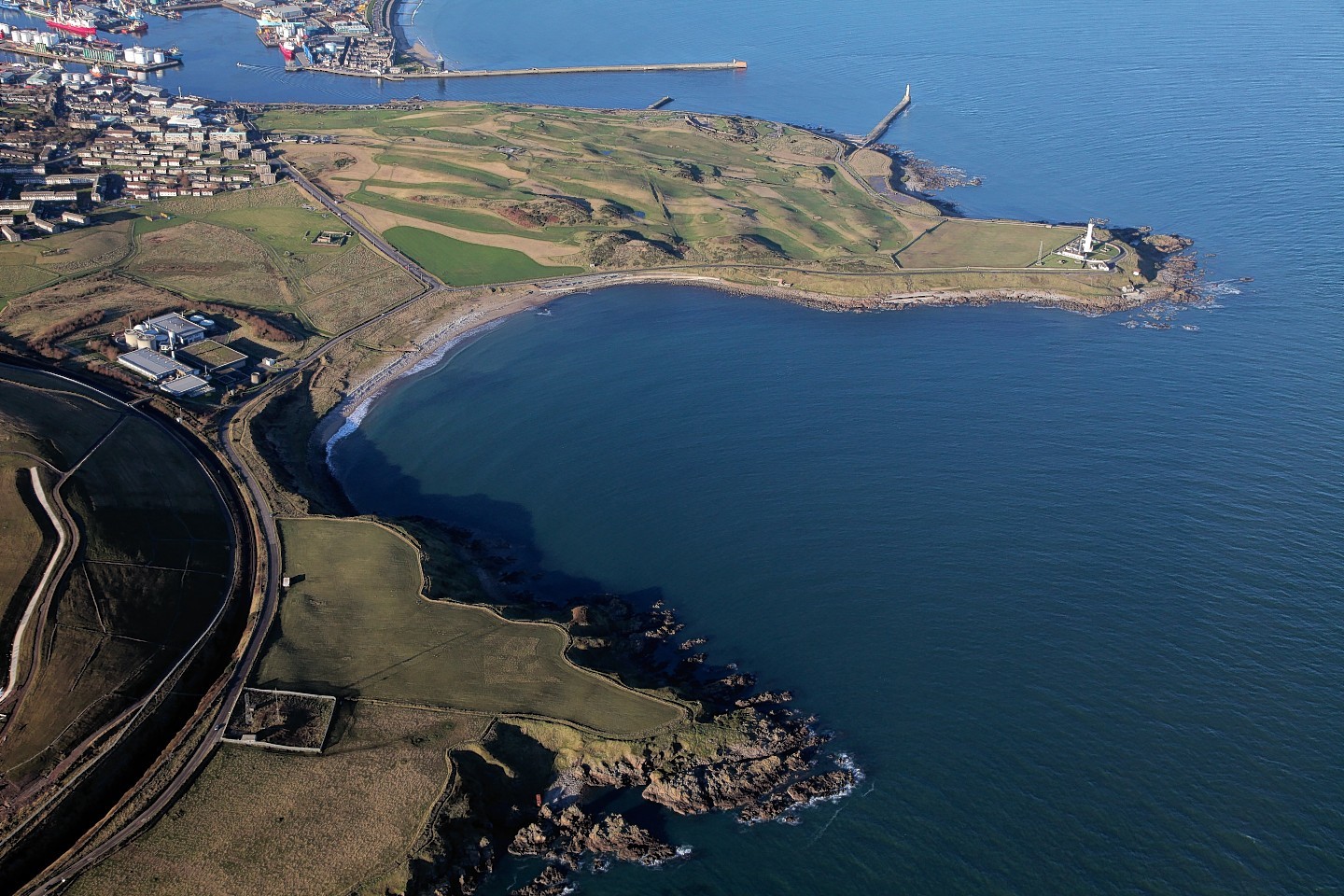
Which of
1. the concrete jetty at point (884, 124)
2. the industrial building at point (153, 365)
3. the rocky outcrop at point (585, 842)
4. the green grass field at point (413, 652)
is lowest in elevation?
the rocky outcrop at point (585, 842)

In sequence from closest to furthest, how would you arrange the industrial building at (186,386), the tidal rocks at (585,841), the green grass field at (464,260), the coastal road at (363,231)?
the tidal rocks at (585,841) → the industrial building at (186,386) → the coastal road at (363,231) → the green grass field at (464,260)

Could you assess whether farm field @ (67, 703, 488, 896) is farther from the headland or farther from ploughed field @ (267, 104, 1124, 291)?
ploughed field @ (267, 104, 1124, 291)

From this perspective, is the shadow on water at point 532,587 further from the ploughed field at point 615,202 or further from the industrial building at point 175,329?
the ploughed field at point 615,202

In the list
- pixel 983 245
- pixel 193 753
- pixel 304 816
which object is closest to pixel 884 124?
pixel 983 245

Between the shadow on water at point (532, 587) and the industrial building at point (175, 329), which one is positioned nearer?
the shadow on water at point (532, 587)

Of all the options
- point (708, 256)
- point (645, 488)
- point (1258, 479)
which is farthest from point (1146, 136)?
point (645, 488)

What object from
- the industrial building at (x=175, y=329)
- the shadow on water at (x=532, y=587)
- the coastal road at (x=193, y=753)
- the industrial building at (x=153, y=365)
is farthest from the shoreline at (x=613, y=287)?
the coastal road at (x=193, y=753)
